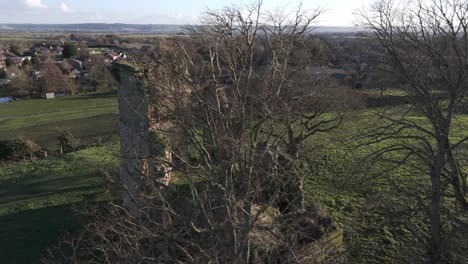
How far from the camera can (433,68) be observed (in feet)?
39.2

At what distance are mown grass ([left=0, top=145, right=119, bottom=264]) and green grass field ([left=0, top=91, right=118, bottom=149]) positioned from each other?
9143 mm

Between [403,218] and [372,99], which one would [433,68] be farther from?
[372,99]

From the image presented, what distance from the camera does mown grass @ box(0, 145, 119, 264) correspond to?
51.4ft

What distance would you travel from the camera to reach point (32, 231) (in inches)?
654

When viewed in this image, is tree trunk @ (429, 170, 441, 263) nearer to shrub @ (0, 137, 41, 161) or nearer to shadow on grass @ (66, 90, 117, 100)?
shrub @ (0, 137, 41, 161)

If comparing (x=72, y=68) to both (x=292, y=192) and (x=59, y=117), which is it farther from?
(x=292, y=192)

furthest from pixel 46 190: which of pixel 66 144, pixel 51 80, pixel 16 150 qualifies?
pixel 51 80

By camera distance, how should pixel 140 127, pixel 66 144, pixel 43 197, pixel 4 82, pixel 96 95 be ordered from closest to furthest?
pixel 140 127 < pixel 43 197 < pixel 66 144 < pixel 96 95 < pixel 4 82

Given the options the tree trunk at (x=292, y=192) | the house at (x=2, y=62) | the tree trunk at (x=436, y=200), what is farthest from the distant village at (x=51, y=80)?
the tree trunk at (x=436, y=200)

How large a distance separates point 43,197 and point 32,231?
13.1 feet

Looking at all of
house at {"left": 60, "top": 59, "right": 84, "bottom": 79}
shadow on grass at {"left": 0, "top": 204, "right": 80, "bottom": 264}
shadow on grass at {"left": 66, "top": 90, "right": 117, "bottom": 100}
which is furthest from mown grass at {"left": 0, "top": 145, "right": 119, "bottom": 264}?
house at {"left": 60, "top": 59, "right": 84, "bottom": 79}

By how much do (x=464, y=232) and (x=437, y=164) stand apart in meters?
3.98

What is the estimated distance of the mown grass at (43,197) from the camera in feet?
51.4

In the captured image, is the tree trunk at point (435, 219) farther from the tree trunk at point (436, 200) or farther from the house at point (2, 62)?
the house at point (2, 62)
